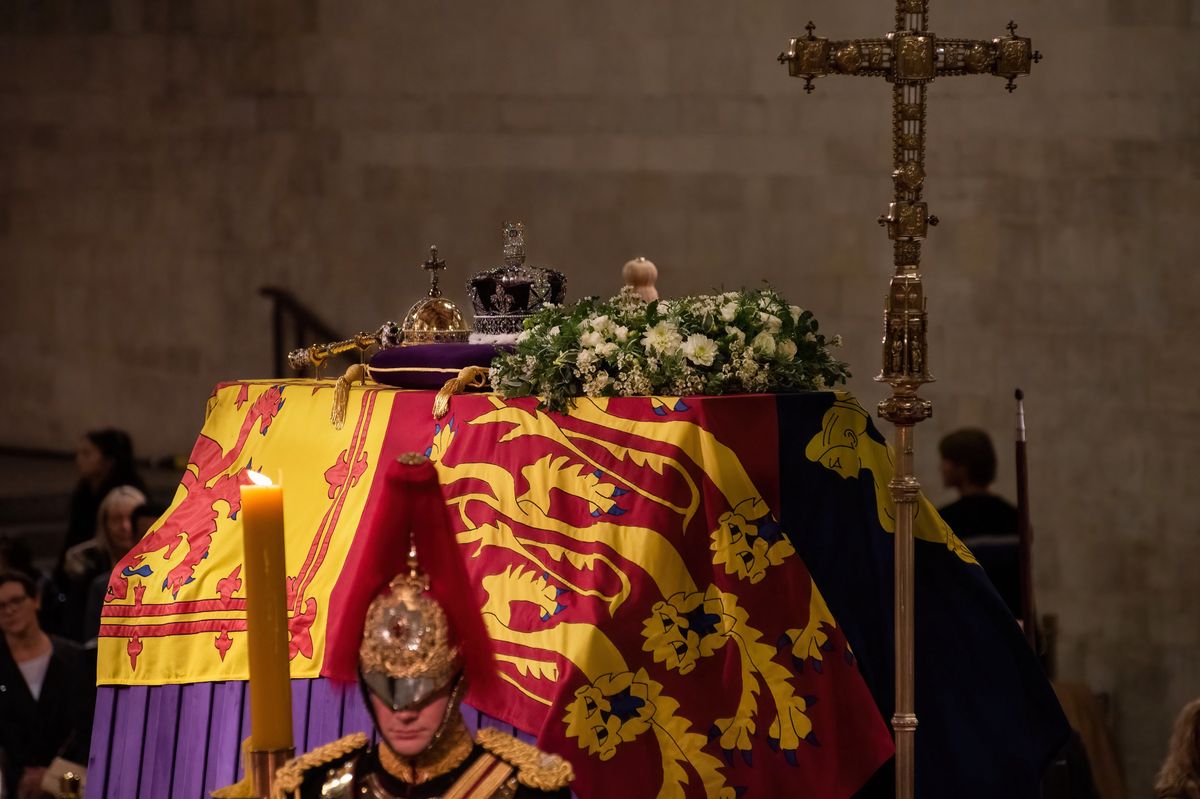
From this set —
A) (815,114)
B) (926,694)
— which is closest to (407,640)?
(926,694)

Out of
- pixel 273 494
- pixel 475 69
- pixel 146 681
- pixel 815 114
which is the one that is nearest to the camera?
pixel 273 494

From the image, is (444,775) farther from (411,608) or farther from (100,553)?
(100,553)

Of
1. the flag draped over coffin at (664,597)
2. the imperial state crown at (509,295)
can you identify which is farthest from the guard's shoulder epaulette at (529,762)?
the imperial state crown at (509,295)

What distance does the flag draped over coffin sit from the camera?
154 inches

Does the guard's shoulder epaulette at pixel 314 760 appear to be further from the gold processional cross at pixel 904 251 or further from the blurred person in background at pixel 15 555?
the blurred person in background at pixel 15 555

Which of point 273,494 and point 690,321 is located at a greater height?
point 690,321

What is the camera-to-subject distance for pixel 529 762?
100 inches

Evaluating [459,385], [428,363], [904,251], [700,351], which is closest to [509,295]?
[428,363]

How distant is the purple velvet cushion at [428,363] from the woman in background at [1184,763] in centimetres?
184

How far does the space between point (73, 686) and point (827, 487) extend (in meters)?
2.56

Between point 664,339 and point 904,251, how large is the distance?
607 mm

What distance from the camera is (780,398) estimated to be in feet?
13.6

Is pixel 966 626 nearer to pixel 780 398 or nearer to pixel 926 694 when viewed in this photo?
pixel 926 694

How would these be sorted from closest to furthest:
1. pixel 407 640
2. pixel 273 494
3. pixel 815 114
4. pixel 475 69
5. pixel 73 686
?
pixel 273 494, pixel 407 640, pixel 73 686, pixel 815 114, pixel 475 69
